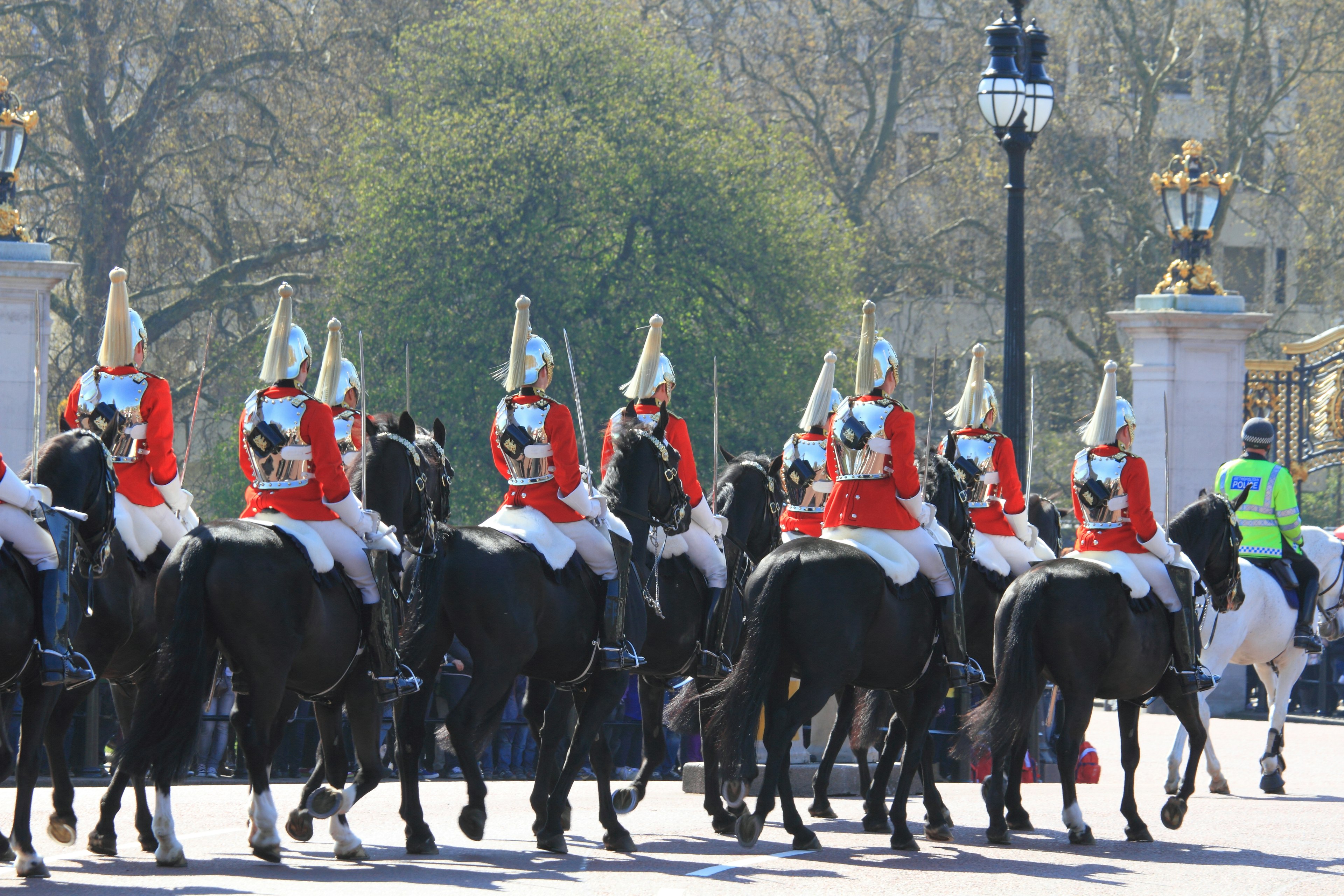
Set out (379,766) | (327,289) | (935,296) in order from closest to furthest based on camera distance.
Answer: (379,766) < (327,289) < (935,296)

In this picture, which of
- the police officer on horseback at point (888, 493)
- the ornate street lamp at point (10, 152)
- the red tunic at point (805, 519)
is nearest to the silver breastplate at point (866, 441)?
the police officer on horseback at point (888, 493)

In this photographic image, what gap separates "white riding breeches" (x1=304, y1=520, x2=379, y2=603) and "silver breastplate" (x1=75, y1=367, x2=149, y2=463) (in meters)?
1.20

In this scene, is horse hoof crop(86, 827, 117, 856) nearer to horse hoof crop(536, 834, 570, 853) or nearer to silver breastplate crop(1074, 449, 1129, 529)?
horse hoof crop(536, 834, 570, 853)

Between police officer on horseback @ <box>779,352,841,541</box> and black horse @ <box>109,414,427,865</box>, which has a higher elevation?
police officer on horseback @ <box>779,352,841,541</box>

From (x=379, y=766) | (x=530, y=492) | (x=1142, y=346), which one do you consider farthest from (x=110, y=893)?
(x=1142, y=346)

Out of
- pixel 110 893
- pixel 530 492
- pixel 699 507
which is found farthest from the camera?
pixel 699 507

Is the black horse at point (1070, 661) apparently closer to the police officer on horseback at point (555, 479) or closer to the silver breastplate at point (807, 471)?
the police officer on horseback at point (555, 479)

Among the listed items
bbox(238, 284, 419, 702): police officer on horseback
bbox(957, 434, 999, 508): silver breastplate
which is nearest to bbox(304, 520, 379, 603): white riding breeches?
bbox(238, 284, 419, 702): police officer on horseback

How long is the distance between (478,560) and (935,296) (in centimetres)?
2575

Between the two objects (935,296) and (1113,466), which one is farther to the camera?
(935,296)

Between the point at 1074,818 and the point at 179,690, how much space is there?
437 centimetres

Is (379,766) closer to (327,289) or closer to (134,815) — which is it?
(134,815)

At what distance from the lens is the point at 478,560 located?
906 cm

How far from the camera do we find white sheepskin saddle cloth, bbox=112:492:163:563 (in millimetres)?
9188
